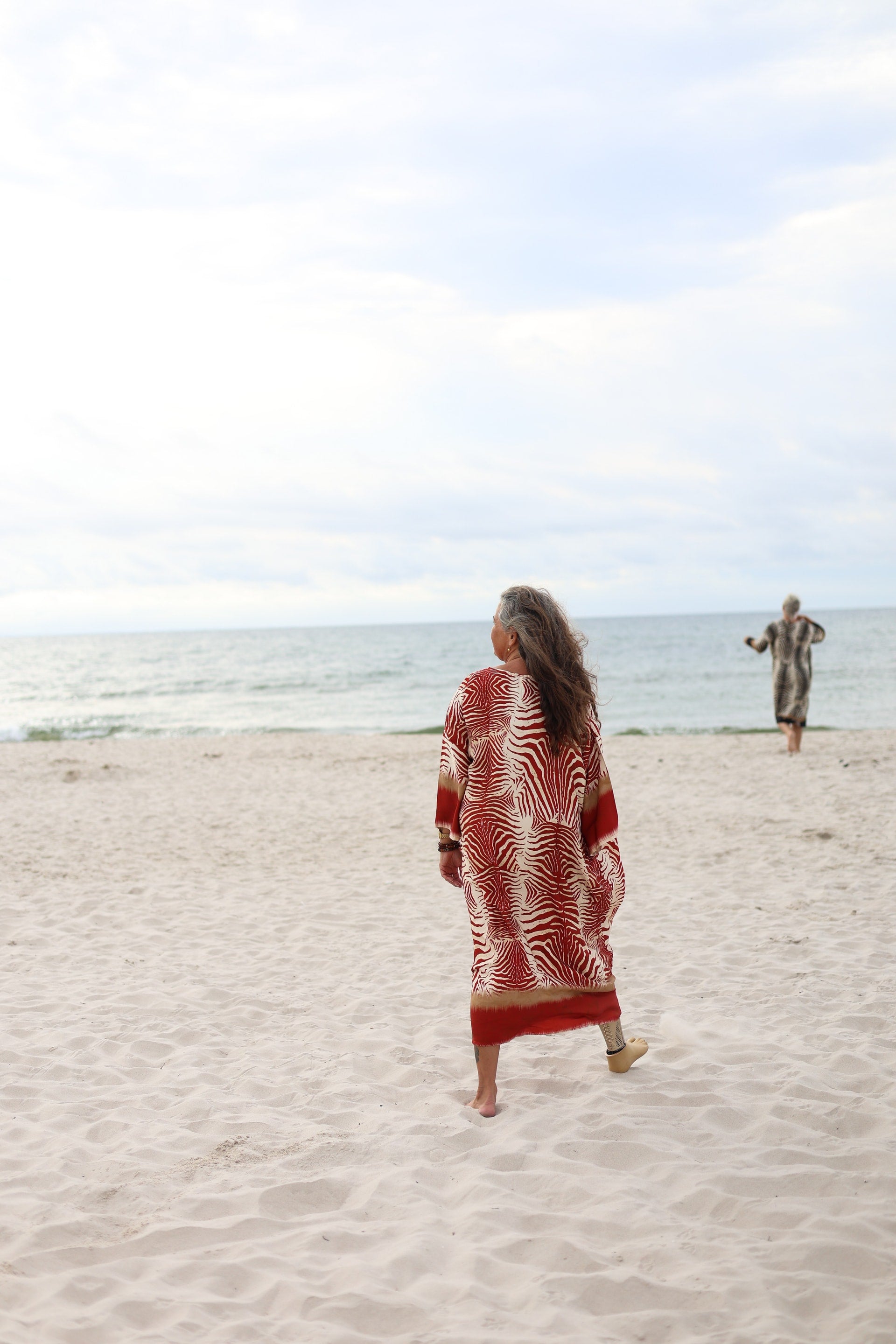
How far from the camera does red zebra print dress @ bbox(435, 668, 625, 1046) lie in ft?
11.1

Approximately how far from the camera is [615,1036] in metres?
3.73

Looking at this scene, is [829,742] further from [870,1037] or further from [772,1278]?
[772,1278]

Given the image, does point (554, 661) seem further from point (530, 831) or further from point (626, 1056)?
point (626, 1056)

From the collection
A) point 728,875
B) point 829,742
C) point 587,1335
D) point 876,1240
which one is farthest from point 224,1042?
point 829,742

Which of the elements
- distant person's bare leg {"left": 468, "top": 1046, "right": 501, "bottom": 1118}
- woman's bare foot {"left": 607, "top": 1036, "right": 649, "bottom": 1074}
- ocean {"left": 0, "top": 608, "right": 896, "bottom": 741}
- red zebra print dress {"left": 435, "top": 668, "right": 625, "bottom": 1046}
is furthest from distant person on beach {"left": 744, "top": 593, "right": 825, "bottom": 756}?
distant person's bare leg {"left": 468, "top": 1046, "right": 501, "bottom": 1118}

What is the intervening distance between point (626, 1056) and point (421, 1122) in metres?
0.87

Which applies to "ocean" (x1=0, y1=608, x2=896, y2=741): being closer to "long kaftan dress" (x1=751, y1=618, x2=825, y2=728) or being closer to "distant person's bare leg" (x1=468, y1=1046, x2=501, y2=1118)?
"distant person's bare leg" (x1=468, y1=1046, x2=501, y2=1118)

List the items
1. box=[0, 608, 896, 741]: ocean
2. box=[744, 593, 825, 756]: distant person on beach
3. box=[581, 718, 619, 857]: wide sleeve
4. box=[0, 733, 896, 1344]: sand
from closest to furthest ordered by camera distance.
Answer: box=[0, 733, 896, 1344]: sand, box=[581, 718, 619, 857]: wide sleeve, box=[744, 593, 825, 756]: distant person on beach, box=[0, 608, 896, 741]: ocean

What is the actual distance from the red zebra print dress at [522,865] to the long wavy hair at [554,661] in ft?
0.14

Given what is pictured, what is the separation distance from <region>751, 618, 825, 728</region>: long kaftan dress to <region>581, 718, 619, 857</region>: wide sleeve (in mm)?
9626

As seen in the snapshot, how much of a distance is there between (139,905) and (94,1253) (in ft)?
14.5

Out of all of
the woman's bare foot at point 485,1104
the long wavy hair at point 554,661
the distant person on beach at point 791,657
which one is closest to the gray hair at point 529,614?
the long wavy hair at point 554,661

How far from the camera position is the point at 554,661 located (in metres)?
3.44

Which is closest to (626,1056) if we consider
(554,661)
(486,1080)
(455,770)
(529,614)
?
(486,1080)
